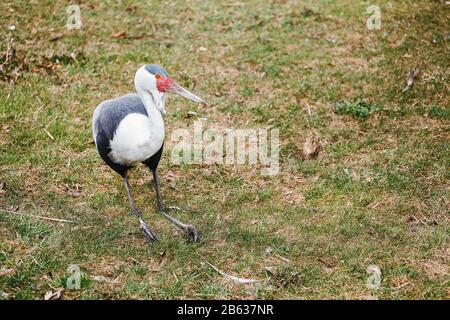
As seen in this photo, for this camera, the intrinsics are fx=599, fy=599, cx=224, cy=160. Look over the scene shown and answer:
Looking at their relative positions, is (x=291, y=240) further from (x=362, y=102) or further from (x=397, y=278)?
(x=362, y=102)

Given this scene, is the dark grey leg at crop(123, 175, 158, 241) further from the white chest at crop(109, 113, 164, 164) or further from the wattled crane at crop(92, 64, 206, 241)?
the white chest at crop(109, 113, 164, 164)

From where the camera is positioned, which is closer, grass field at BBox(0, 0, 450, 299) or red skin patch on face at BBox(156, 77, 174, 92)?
grass field at BBox(0, 0, 450, 299)

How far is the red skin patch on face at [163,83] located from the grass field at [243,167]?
1131mm

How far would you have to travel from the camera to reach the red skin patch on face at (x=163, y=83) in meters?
4.62

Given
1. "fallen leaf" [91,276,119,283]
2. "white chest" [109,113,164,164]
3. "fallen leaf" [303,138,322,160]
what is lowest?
"fallen leaf" [303,138,322,160]

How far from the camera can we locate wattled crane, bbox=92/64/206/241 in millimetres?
4520

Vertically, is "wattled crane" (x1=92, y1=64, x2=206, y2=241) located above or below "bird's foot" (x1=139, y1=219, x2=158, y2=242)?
above

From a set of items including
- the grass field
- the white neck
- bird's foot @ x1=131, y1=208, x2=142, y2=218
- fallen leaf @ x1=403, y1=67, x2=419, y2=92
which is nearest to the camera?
the grass field

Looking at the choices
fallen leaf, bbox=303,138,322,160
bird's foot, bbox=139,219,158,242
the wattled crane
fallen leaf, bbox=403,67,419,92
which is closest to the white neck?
the wattled crane

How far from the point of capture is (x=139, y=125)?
451 centimetres

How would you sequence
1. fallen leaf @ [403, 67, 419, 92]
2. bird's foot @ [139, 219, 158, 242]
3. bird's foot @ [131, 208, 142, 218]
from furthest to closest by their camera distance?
fallen leaf @ [403, 67, 419, 92] → bird's foot @ [131, 208, 142, 218] → bird's foot @ [139, 219, 158, 242]

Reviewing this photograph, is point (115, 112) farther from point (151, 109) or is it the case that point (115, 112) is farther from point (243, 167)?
point (243, 167)

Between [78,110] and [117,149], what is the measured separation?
2.08m
